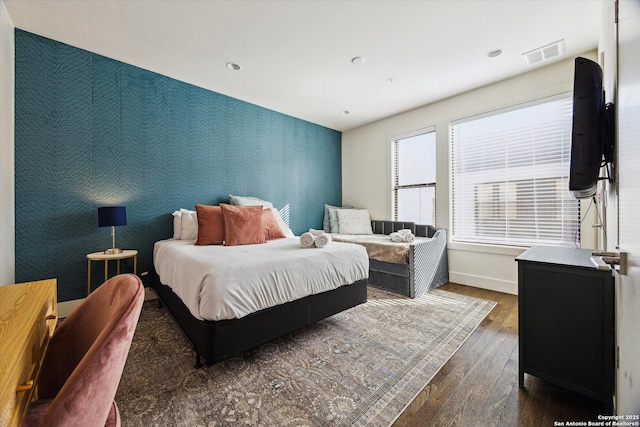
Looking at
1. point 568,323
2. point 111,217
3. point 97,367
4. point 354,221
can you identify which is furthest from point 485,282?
point 111,217

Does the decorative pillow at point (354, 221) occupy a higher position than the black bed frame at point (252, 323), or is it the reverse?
the decorative pillow at point (354, 221)

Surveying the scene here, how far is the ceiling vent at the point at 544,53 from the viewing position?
8.48ft

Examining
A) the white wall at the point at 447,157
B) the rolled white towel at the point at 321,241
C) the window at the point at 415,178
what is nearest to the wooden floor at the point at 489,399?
the rolled white towel at the point at 321,241

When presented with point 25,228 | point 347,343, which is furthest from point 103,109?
point 347,343

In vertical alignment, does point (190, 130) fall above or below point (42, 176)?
above

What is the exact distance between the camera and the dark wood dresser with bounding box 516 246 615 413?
1.26m

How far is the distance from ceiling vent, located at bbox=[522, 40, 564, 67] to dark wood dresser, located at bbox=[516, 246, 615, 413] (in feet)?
7.56

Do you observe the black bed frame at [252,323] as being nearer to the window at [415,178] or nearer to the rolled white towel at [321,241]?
the rolled white towel at [321,241]

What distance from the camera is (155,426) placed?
1.27 meters

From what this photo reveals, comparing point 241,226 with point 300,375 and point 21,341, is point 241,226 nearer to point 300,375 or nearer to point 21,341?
point 300,375

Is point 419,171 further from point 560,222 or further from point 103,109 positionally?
point 103,109

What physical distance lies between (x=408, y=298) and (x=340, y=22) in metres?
2.95

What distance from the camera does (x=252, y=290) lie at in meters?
1.71

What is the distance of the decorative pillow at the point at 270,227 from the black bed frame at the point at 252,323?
1080mm
